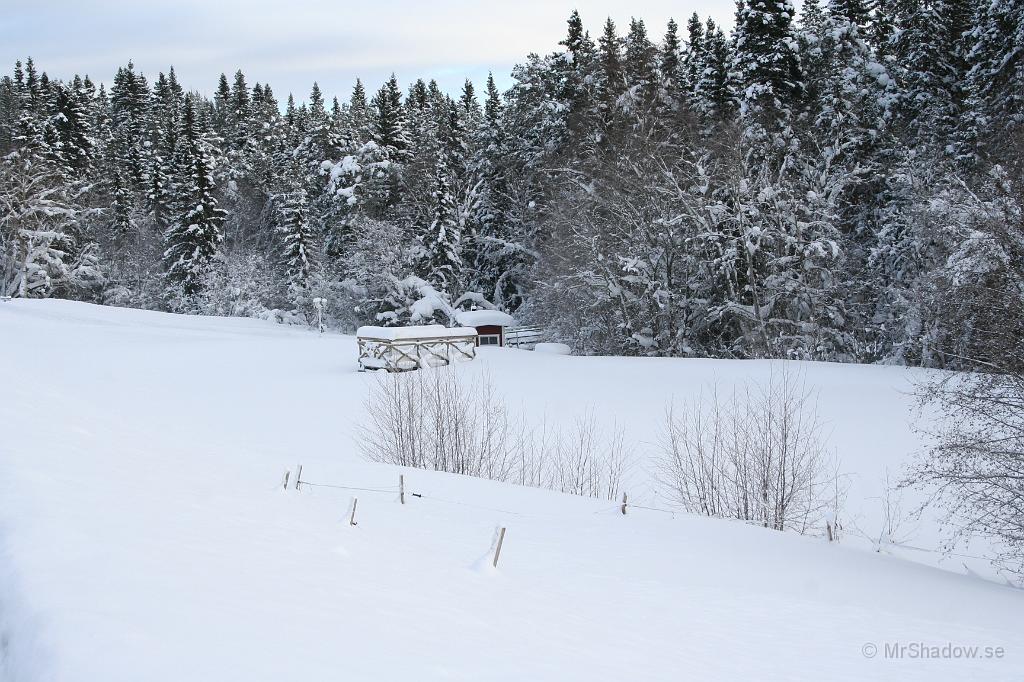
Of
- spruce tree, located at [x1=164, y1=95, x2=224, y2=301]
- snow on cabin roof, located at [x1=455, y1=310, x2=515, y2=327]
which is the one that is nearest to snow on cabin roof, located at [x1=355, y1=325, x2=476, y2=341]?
snow on cabin roof, located at [x1=455, y1=310, x2=515, y2=327]

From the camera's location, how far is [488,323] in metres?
39.6

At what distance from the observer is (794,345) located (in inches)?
1112

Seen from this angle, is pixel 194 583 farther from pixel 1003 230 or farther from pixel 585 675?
pixel 1003 230

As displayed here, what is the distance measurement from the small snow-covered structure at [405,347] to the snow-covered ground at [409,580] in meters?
11.2

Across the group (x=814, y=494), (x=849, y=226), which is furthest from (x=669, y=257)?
(x=814, y=494)

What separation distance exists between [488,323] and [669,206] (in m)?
11.9

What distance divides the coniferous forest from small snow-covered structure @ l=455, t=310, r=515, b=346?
2.35m

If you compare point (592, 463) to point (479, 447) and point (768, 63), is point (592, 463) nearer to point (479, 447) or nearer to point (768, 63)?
point (479, 447)

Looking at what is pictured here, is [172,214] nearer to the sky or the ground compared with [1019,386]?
nearer to the sky

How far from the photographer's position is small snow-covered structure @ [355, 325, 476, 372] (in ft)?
82.7

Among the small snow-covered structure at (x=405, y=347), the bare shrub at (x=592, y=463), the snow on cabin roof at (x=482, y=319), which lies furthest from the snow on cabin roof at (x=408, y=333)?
the snow on cabin roof at (x=482, y=319)

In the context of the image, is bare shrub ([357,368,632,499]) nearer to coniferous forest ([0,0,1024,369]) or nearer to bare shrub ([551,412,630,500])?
bare shrub ([551,412,630,500])

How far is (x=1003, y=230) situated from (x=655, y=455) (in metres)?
7.05

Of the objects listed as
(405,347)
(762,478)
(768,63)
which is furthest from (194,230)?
(762,478)
